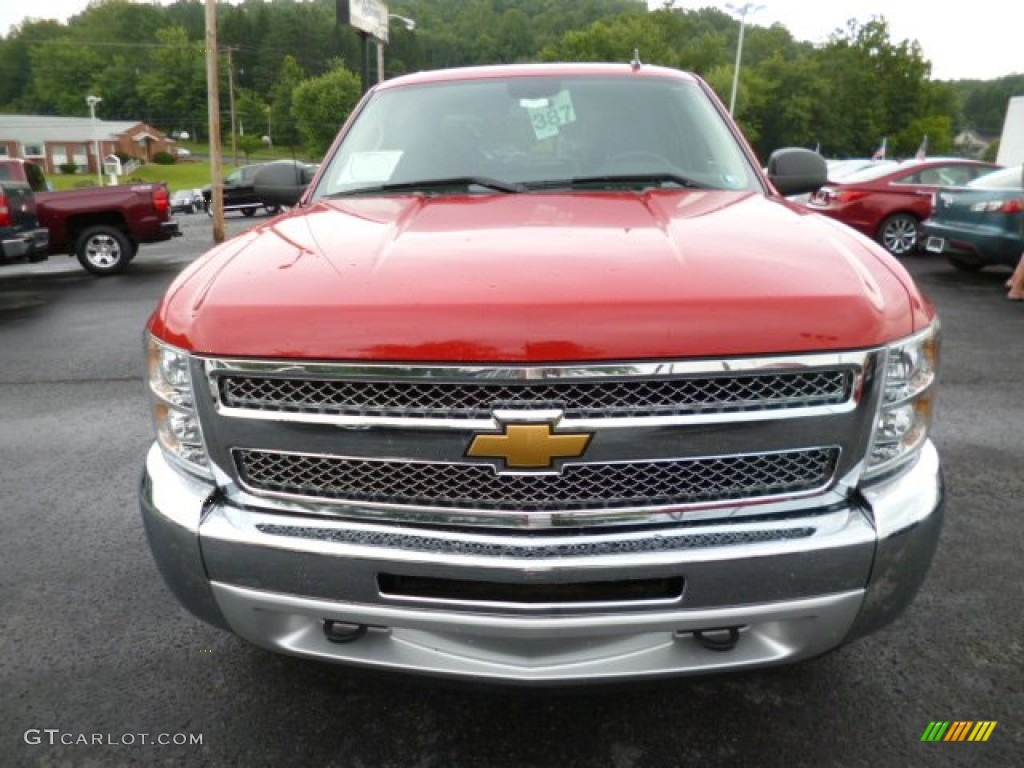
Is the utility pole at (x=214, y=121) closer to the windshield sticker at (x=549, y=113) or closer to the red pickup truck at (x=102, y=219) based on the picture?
the red pickup truck at (x=102, y=219)

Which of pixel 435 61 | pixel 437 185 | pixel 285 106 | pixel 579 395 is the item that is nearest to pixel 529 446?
pixel 579 395

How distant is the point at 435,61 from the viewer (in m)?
78.8

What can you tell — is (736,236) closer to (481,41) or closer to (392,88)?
(392,88)

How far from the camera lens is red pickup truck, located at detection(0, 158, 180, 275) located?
11.8m

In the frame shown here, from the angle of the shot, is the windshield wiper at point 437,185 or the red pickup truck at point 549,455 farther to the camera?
the windshield wiper at point 437,185

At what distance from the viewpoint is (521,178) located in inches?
116

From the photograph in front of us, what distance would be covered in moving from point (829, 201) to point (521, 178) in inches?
433

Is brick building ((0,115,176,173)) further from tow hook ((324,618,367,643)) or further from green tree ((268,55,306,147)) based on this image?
tow hook ((324,618,367,643))

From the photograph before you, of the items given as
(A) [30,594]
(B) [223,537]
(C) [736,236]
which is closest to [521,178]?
(C) [736,236]

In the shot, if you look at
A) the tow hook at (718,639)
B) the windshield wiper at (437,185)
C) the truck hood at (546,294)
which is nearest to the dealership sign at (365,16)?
the windshield wiper at (437,185)

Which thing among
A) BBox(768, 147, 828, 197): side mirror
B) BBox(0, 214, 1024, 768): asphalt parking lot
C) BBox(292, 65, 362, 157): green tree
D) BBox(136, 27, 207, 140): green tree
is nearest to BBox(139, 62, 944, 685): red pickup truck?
BBox(0, 214, 1024, 768): asphalt parking lot

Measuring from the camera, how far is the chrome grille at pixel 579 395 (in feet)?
5.59

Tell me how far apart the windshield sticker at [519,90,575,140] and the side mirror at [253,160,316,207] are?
108 cm

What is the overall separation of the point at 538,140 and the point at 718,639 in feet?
6.68
